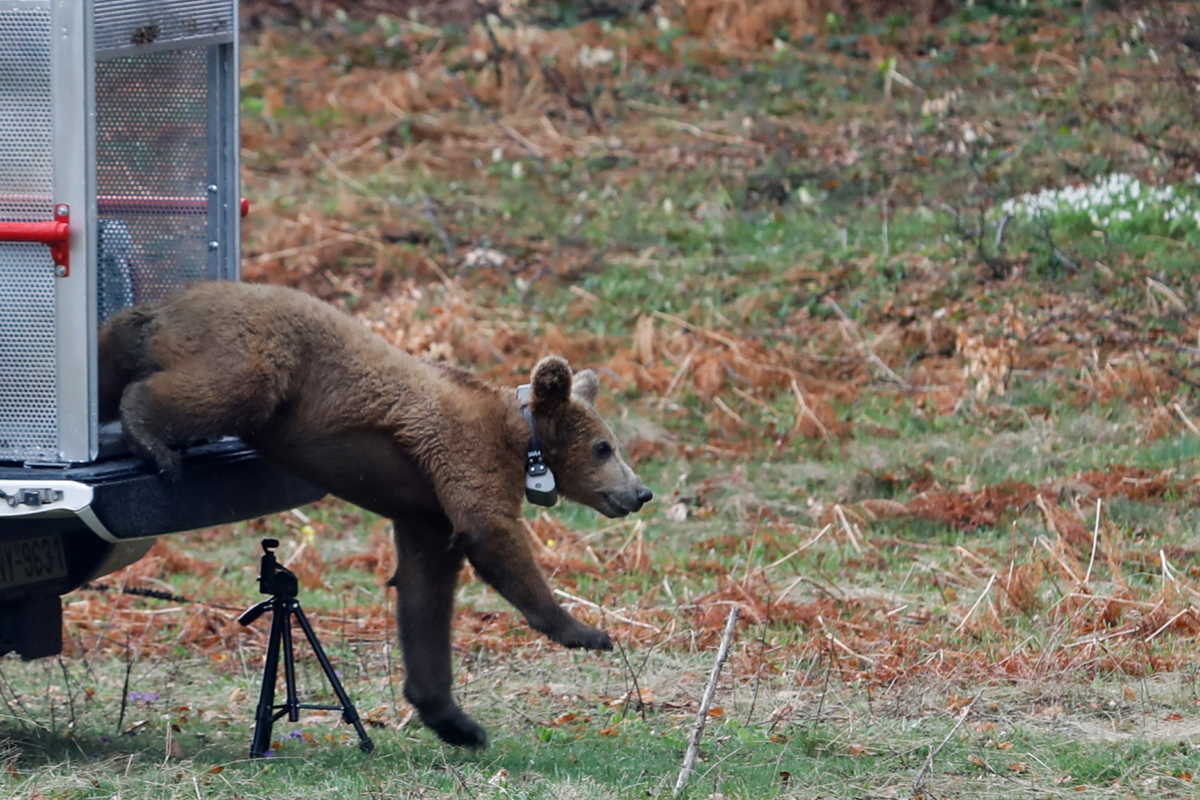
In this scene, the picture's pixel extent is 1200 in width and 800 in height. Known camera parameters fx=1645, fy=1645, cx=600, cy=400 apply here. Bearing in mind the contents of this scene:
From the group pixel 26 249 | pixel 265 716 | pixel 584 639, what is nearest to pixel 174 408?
pixel 26 249

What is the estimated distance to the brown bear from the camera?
579 centimetres

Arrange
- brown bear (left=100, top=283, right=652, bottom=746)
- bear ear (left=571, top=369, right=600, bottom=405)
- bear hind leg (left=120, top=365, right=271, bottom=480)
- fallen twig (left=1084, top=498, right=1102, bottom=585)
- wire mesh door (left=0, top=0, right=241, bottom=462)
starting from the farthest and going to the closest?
fallen twig (left=1084, top=498, right=1102, bottom=585), bear ear (left=571, top=369, right=600, bottom=405), brown bear (left=100, top=283, right=652, bottom=746), bear hind leg (left=120, top=365, right=271, bottom=480), wire mesh door (left=0, top=0, right=241, bottom=462)

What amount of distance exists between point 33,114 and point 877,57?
14648mm

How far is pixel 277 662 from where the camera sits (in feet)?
20.3

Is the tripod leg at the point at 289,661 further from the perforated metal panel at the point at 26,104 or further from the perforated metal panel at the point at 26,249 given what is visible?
the perforated metal panel at the point at 26,104

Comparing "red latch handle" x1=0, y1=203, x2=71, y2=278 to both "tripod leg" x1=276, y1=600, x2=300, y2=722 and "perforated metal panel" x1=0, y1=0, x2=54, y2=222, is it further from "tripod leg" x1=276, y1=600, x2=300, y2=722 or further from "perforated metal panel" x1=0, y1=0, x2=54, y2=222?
"tripod leg" x1=276, y1=600, x2=300, y2=722

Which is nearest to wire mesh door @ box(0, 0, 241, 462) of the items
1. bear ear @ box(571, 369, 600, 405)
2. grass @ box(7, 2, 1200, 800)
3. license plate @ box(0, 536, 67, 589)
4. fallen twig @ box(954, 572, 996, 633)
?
license plate @ box(0, 536, 67, 589)

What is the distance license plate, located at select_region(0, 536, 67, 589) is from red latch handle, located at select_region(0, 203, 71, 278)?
1059 mm

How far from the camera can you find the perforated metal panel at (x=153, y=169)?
252 inches

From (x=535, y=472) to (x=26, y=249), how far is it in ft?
6.45

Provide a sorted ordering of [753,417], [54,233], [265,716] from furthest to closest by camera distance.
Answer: [753,417]
[265,716]
[54,233]

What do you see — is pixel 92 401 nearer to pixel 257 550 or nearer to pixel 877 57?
pixel 257 550

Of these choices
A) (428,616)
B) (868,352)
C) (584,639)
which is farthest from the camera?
(868,352)

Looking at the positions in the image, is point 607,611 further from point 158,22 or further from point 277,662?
point 158,22
